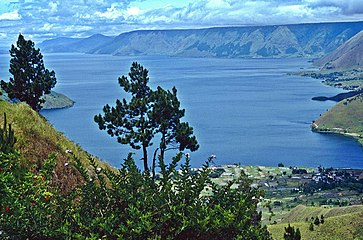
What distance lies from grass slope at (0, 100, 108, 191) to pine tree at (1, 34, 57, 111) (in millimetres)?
16335

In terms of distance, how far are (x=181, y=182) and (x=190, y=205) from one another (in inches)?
27.0

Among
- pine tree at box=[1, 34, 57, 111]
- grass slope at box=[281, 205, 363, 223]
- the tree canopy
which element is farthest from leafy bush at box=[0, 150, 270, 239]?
grass slope at box=[281, 205, 363, 223]

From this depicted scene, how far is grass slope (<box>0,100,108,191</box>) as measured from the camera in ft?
48.9

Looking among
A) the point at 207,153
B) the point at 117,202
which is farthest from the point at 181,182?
the point at 207,153

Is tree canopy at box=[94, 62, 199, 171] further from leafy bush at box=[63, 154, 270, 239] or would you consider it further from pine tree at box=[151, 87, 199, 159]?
leafy bush at box=[63, 154, 270, 239]

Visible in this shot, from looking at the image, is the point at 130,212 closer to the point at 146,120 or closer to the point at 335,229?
the point at 146,120

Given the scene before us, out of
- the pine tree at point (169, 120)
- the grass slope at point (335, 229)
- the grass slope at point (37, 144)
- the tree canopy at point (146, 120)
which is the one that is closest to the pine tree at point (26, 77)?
the tree canopy at point (146, 120)

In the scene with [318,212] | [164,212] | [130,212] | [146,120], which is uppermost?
[130,212]

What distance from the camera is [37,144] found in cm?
1606

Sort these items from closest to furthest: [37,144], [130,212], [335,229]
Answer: [130,212], [37,144], [335,229]

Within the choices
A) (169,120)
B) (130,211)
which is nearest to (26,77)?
(169,120)

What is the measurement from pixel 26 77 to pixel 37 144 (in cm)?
2080

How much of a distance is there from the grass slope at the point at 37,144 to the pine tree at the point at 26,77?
53.6 ft

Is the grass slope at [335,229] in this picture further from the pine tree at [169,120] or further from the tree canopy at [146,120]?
the tree canopy at [146,120]
